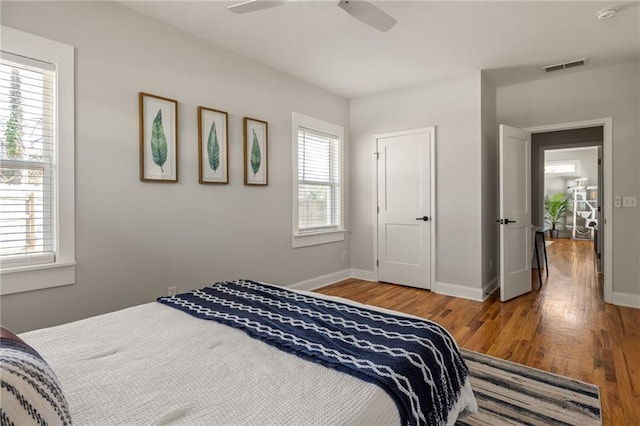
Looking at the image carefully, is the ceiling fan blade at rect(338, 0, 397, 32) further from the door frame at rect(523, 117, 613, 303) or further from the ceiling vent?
the door frame at rect(523, 117, 613, 303)

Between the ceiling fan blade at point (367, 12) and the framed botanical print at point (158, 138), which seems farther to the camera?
the framed botanical print at point (158, 138)

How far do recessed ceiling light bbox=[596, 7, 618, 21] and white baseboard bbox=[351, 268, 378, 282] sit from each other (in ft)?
11.7

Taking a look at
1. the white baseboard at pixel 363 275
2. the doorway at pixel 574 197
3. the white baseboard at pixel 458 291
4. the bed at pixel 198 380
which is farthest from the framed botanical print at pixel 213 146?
the doorway at pixel 574 197

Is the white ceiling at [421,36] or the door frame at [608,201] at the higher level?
the white ceiling at [421,36]

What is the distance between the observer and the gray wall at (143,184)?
89.7 inches

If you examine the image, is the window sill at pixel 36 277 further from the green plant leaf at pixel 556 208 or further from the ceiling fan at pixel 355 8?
the green plant leaf at pixel 556 208

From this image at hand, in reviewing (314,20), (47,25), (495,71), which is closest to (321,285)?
(314,20)

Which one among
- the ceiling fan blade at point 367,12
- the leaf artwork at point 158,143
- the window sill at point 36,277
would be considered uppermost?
the ceiling fan blade at point 367,12

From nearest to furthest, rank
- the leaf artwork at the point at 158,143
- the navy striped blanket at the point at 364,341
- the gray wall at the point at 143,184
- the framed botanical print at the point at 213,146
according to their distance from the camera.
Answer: the navy striped blanket at the point at 364,341 < the gray wall at the point at 143,184 < the leaf artwork at the point at 158,143 < the framed botanical print at the point at 213,146

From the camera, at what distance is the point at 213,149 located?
3.10 metres

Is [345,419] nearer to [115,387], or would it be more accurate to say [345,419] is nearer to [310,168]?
[115,387]

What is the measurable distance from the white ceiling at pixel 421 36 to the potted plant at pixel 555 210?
7486 millimetres

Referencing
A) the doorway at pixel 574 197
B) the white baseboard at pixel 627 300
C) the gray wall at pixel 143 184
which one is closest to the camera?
the gray wall at pixel 143 184

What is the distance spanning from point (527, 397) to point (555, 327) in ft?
4.53
